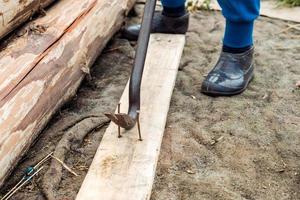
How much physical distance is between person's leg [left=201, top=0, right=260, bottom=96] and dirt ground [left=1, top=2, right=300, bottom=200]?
58mm

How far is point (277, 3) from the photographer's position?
11.9 ft

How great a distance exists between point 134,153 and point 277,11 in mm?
2144

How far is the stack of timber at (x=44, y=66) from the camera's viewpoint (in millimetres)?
1730

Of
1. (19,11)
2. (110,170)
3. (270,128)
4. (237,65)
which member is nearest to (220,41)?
(237,65)

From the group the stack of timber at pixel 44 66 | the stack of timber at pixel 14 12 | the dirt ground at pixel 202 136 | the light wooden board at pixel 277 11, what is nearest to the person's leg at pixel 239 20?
the dirt ground at pixel 202 136

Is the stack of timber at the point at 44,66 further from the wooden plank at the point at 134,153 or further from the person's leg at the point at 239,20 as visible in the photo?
the person's leg at the point at 239,20

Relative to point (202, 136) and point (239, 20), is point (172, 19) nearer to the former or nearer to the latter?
point (239, 20)

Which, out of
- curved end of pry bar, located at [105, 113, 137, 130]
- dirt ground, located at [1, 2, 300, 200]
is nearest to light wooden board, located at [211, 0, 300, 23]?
dirt ground, located at [1, 2, 300, 200]

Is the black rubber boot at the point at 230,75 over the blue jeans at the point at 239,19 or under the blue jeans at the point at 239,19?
under

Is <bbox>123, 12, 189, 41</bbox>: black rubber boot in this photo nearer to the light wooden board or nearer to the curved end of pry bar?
the light wooden board

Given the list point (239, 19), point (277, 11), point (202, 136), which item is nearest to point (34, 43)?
point (202, 136)

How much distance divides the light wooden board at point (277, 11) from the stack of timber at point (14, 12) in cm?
172

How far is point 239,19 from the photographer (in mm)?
2281

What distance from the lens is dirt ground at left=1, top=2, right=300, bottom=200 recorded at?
173 cm
